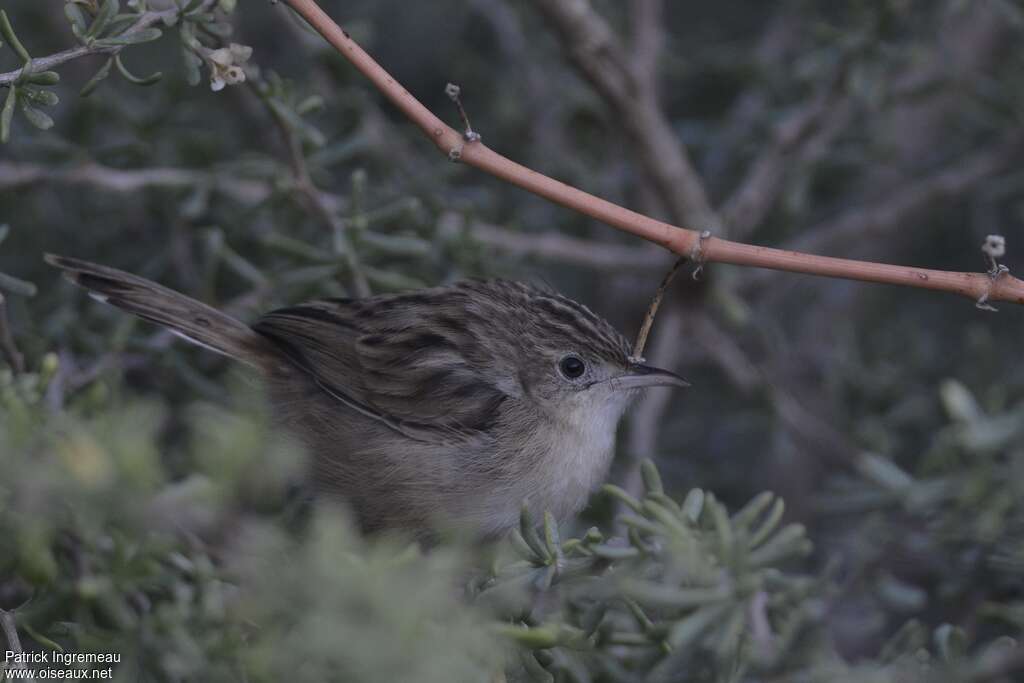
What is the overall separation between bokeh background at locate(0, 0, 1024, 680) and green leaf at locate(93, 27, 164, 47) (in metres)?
1.04

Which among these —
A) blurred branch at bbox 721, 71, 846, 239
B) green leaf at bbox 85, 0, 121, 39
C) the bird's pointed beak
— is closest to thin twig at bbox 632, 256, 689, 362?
the bird's pointed beak

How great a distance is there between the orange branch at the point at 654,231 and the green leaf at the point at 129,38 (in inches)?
15.8

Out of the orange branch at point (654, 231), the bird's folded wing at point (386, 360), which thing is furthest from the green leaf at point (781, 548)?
the bird's folded wing at point (386, 360)

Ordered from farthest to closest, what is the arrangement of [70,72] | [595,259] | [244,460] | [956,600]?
[70,72] → [595,259] → [956,600] → [244,460]

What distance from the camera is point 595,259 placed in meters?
5.42

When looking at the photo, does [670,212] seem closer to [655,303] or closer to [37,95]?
[655,303]

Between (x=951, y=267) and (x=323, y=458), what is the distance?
13.5 feet

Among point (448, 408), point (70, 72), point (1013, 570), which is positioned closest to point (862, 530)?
point (1013, 570)

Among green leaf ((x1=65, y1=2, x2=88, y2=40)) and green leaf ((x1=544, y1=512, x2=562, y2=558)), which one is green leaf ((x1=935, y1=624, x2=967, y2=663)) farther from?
green leaf ((x1=65, y1=2, x2=88, y2=40))

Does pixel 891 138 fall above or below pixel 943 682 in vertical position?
above

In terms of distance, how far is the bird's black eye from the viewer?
4625 millimetres

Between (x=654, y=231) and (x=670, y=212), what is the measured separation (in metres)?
2.35

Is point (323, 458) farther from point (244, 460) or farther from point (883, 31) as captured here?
point (883, 31)

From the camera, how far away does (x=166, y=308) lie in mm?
4289
